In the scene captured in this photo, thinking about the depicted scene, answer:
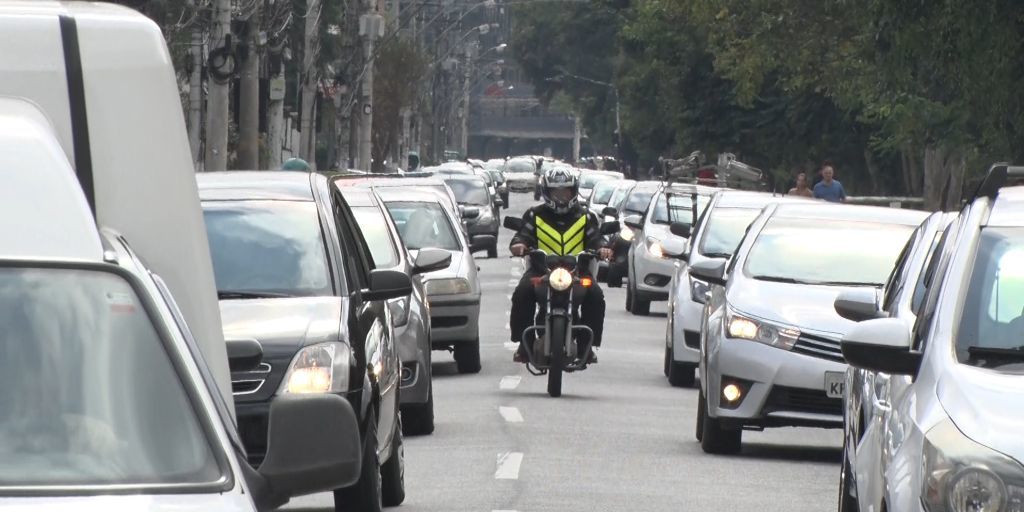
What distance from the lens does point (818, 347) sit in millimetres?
14469

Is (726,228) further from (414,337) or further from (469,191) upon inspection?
(469,191)

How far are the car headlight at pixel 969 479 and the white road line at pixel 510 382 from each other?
12.9 m

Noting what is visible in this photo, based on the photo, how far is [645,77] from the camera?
285 ft

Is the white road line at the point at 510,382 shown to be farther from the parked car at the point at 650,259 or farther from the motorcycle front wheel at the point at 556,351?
the parked car at the point at 650,259

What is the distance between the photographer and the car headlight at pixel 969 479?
20.6ft

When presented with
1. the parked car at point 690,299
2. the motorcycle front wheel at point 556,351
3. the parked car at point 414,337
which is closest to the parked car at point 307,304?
the parked car at point 414,337

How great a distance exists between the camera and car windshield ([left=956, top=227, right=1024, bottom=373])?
7309 millimetres

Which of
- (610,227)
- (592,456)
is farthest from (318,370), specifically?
(610,227)

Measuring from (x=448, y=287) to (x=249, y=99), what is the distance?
16.7 metres

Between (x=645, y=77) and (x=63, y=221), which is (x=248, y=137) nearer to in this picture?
(x=63, y=221)

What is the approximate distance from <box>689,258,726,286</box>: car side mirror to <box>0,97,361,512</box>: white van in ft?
35.3

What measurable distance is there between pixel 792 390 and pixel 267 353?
480 cm

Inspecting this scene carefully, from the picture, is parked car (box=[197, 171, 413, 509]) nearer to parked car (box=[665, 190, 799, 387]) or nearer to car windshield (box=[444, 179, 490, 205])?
parked car (box=[665, 190, 799, 387])

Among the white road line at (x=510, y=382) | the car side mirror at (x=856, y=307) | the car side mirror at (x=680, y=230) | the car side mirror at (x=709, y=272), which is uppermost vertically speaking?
the car side mirror at (x=856, y=307)
